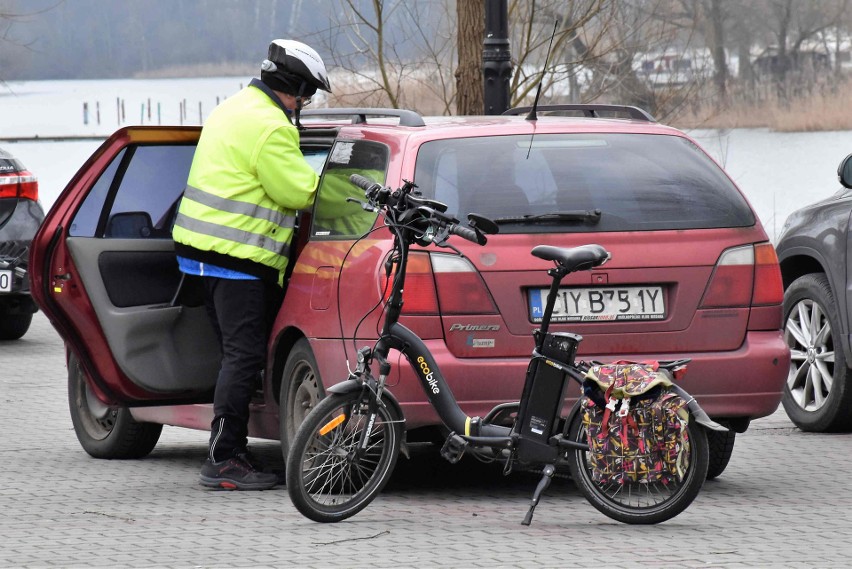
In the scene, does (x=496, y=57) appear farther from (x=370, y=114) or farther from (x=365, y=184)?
(x=365, y=184)

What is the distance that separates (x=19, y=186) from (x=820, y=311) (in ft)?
21.4

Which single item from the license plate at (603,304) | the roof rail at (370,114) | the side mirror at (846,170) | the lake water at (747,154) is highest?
the roof rail at (370,114)

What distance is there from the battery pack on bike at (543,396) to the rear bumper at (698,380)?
0.21 meters

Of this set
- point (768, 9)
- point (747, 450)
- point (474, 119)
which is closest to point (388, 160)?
point (474, 119)

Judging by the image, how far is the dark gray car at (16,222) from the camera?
39.7 feet

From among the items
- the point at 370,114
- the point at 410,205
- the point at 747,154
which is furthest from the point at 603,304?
the point at 747,154

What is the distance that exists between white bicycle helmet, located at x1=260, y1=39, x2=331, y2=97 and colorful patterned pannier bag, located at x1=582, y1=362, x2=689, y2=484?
183 centimetres

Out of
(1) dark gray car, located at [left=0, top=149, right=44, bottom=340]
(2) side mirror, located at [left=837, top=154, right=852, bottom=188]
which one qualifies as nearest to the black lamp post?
(2) side mirror, located at [left=837, top=154, right=852, bottom=188]

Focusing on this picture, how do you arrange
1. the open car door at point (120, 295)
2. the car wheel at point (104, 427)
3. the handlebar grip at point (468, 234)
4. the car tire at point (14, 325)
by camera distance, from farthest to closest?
the car tire at point (14, 325), the car wheel at point (104, 427), the open car door at point (120, 295), the handlebar grip at point (468, 234)

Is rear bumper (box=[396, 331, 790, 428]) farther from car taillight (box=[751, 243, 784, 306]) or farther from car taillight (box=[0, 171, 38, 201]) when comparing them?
car taillight (box=[0, 171, 38, 201])

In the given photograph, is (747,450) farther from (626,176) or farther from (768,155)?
(768,155)

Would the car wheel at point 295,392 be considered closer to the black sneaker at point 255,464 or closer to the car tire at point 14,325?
the black sneaker at point 255,464

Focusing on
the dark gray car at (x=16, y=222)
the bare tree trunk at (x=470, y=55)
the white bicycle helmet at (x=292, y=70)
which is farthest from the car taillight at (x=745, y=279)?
the dark gray car at (x=16, y=222)

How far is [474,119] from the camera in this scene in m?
→ 6.74
